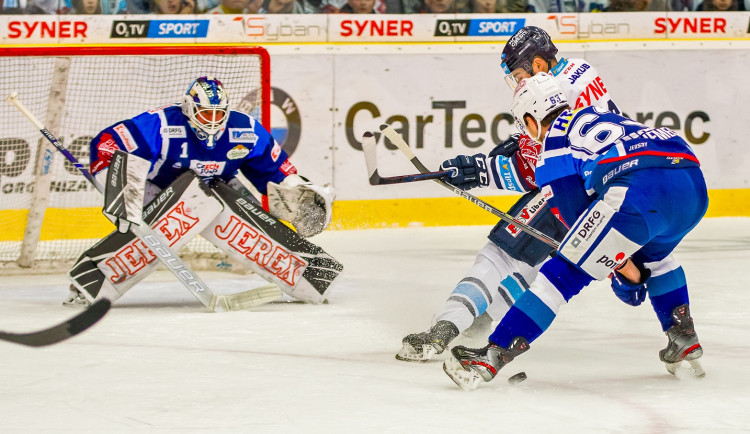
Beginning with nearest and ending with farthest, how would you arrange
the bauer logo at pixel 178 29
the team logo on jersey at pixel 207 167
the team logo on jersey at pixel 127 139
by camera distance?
the team logo on jersey at pixel 127 139
the team logo on jersey at pixel 207 167
the bauer logo at pixel 178 29

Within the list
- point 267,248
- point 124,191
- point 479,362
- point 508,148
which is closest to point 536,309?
point 479,362

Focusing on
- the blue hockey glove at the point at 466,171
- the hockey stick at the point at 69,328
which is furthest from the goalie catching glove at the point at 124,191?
the hockey stick at the point at 69,328

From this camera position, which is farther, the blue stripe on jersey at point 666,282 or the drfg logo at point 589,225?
the blue stripe on jersey at point 666,282

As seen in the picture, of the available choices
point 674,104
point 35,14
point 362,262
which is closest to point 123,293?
point 362,262

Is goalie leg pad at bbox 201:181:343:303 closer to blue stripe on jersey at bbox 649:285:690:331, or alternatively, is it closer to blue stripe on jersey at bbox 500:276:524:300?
blue stripe on jersey at bbox 500:276:524:300

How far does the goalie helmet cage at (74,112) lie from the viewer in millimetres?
5105

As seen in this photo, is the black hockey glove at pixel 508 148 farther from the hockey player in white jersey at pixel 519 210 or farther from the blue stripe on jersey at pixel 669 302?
the blue stripe on jersey at pixel 669 302

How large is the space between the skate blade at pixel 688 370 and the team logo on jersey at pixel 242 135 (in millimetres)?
1891

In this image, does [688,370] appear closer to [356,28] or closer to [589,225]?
[589,225]

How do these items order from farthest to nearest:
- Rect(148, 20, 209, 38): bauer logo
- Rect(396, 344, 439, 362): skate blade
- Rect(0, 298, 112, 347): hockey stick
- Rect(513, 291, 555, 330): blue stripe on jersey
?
Rect(148, 20, 209, 38): bauer logo < Rect(396, 344, 439, 362): skate blade < Rect(513, 291, 555, 330): blue stripe on jersey < Rect(0, 298, 112, 347): hockey stick

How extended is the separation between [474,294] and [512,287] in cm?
20

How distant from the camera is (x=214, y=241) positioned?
4.35m

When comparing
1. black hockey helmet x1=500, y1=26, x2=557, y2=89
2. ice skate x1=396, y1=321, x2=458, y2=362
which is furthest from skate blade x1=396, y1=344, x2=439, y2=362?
black hockey helmet x1=500, y1=26, x2=557, y2=89

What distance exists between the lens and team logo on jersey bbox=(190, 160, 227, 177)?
4.28m
